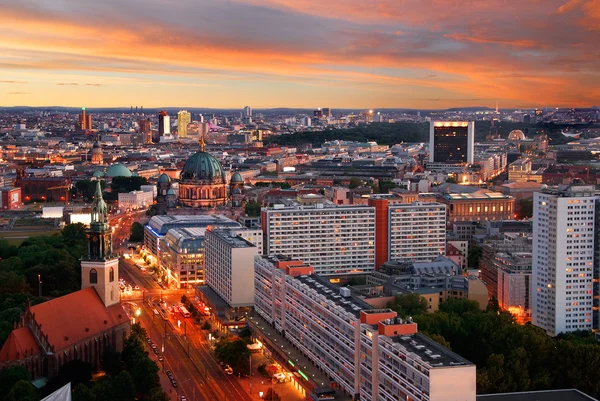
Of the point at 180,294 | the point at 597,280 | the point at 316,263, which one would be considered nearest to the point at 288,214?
the point at 316,263

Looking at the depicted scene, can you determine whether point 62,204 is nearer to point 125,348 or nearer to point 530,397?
point 125,348

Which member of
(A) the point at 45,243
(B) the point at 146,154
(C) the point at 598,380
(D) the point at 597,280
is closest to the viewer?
(C) the point at 598,380

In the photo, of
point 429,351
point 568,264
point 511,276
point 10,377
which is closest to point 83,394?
point 10,377

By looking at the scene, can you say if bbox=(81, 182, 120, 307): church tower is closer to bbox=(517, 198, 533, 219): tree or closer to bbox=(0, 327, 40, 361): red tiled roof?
bbox=(0, 327, 40, 361): red tiled roof

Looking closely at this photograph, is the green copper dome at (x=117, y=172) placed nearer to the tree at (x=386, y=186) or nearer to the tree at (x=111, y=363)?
the tree at (x=386, y=186)

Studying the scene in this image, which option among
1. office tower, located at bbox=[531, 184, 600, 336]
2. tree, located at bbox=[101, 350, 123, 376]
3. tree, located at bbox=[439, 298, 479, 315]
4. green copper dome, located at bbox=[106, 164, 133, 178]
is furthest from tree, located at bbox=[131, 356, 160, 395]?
green copper dome, located at bbox=[106, 164, 133, 178]

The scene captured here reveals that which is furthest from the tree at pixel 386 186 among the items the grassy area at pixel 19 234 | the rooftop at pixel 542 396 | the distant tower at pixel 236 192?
the rooftop at pixel 542 396
